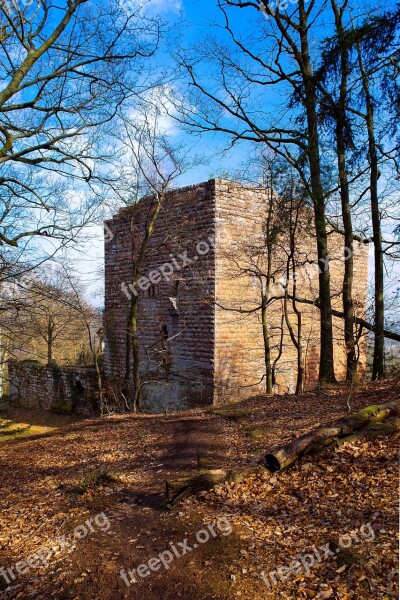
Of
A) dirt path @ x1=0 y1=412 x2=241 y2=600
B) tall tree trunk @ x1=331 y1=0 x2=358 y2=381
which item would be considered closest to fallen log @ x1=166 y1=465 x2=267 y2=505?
dirt path @ x1=0 y1=412 x2=241 y2=600

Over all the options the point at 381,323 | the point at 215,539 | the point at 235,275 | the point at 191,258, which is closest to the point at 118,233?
the point at 191,258

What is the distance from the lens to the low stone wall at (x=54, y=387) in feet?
47.6

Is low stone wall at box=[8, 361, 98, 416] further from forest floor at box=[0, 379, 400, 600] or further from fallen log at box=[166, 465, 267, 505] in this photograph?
fallen log at box=[166, 465, 267, 505]

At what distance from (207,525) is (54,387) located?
13335 millimetres

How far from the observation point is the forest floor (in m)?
3.19

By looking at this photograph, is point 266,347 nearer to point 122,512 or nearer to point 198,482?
point 198,482

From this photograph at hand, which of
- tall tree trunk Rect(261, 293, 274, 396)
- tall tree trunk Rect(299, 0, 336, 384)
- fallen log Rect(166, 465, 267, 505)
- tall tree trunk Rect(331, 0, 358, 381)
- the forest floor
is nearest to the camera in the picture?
the forest floor

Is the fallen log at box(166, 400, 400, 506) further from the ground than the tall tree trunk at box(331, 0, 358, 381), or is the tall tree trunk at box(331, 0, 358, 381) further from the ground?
the tall tree trunk at box(331, 0, 358, 381)

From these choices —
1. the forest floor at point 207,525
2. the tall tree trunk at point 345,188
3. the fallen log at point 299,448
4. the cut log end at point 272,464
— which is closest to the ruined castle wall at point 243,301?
the tall tree trunk at point 345,188

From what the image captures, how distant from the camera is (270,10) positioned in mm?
9062

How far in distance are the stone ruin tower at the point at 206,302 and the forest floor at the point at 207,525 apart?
12.1 ft

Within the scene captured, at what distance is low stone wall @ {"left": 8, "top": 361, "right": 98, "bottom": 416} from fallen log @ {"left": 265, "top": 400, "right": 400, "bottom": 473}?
9526mm

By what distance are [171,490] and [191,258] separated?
6852 millimetres

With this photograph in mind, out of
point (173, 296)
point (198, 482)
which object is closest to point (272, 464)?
point (198, 482)
